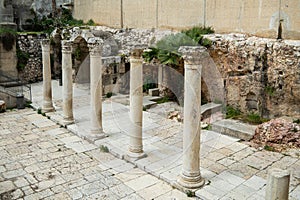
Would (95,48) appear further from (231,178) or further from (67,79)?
(231,178)

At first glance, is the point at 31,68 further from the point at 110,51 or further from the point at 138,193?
the point at 138,193

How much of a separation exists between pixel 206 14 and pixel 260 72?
3.49 meters

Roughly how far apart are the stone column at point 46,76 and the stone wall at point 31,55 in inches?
269

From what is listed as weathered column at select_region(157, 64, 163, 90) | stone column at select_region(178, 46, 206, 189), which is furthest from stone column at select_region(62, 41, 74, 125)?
stone column at select_region(178, 46, 206, 189)

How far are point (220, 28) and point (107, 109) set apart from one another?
5.48 m

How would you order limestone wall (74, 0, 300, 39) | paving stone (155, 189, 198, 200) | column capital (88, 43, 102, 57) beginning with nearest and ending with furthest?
paving stone (155, 189, 198, 200) → column capital (88, 43, 102, 57) → limestone wall (74, 0, 300, 39)

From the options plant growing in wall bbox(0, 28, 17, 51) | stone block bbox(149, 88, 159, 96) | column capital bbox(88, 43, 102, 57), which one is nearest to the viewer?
column capital bbox(88, 43, 102, 57)

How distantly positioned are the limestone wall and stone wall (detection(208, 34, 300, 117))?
459 mm

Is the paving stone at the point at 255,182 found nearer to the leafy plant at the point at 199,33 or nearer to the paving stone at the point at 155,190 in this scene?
the paving stone at the point at 155,190

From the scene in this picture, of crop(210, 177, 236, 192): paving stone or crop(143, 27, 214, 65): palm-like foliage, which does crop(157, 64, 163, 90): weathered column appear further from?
crop(210, 177, 236, 192): paving stone

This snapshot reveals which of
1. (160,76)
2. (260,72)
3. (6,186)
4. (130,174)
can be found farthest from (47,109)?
(260,72)

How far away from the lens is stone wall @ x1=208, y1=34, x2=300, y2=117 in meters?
10.3

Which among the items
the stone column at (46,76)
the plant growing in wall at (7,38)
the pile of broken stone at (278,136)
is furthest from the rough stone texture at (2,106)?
the pile of broken stone at (278,136)

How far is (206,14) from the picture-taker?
42.3 feet
